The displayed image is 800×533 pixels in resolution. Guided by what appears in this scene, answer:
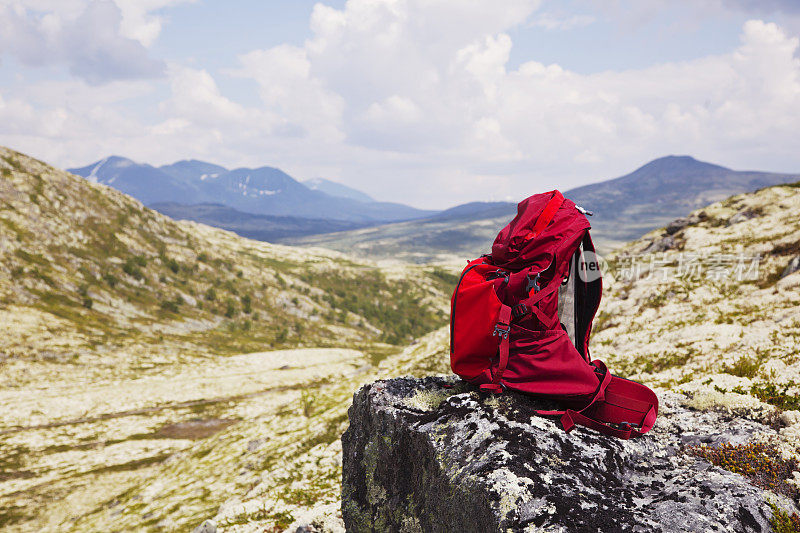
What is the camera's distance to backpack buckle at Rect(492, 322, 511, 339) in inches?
250

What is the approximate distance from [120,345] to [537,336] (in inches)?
4481

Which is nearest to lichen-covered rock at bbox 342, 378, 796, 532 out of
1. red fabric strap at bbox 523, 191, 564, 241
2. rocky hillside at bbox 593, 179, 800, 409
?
red fabric strap at bbox 523, 191, 564, 241

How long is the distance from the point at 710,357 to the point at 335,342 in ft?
517

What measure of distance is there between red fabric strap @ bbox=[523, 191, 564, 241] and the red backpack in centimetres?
2

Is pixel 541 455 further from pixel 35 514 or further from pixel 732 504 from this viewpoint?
pixel 35 514

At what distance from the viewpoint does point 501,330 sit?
6383 mm

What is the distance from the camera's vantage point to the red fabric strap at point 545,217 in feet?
22.2

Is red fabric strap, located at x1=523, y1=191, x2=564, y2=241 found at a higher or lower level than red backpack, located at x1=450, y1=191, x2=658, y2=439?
higher

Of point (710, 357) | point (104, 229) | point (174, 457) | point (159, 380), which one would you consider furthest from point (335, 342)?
point (710, 357)

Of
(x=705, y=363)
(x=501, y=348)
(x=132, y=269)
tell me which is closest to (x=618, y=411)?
(x=501, y=348)

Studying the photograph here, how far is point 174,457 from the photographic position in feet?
127

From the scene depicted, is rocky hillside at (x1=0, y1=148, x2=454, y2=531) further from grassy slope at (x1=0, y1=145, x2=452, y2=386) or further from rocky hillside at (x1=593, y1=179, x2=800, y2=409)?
rocky hillside at (x1=593, y1=179, x2=800, y2=409)

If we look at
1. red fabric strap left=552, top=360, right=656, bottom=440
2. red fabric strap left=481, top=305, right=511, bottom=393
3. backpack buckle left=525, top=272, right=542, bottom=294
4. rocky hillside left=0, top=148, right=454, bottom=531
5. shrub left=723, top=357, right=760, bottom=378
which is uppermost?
backpack buckle left=525, top=272, right=542, bottom=294

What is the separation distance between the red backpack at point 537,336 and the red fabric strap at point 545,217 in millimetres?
18
